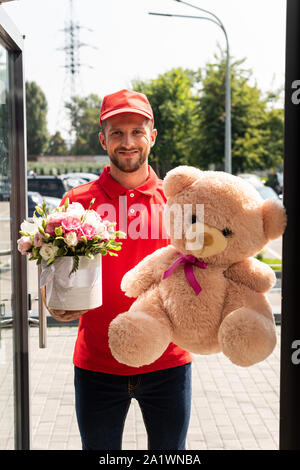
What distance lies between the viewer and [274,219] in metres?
1.40

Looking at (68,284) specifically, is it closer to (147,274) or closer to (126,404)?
(147,274)

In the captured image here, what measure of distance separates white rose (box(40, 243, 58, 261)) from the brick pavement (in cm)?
196

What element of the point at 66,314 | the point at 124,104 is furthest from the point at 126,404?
the point at 124,104

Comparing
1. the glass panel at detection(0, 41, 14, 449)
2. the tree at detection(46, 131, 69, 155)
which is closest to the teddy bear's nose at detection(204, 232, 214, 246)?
the glass panel at detection(0, 41, 14, 449)

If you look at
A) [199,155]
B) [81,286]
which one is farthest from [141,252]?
[199,155]

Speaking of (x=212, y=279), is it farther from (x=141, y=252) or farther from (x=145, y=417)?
(x=145, y=417)

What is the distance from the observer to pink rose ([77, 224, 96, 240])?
5.09 feet

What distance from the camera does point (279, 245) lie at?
1.47 metres

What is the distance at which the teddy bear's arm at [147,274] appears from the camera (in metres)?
1.59

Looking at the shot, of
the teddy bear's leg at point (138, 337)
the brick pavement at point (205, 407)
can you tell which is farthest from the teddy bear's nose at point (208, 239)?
the brick pavement at point (205, 407)

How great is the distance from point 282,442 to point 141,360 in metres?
0.45

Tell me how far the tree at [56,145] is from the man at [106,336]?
296 inches

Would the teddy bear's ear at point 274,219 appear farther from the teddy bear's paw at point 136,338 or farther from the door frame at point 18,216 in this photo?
the door frame at point 18,216

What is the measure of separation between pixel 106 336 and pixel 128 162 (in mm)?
647
